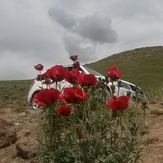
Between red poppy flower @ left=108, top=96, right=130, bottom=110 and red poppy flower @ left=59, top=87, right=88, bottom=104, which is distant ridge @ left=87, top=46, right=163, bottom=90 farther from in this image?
red poppy flower @ left=59, top=87, right=88, bottom=104

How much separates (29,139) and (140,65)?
176 feet

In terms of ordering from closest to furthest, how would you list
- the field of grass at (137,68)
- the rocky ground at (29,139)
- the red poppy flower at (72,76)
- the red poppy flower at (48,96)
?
the red poppy flower at (48,96) < the red poppy flower at (72,76) < the rocky ground at (29,139) < the field of grass at (137,68)

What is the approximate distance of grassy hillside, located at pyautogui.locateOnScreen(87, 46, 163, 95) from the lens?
48872 millimetres

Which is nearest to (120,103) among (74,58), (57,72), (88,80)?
(88,80)

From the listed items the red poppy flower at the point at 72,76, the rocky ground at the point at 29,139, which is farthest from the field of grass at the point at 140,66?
the red poppy flower at the point at 72,76

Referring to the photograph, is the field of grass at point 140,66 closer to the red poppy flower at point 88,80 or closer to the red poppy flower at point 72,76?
the red poppy flower at point 72,76

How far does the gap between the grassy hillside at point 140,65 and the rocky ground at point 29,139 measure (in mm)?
34489

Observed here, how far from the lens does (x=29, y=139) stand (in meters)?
7.12

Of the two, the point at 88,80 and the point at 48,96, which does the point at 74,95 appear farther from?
the point at 88,80

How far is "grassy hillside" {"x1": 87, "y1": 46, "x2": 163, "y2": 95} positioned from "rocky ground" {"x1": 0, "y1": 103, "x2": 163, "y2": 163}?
3449cm

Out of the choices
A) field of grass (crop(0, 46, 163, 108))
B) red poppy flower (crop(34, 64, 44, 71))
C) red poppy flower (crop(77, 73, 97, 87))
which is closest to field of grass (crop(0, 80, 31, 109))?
field of grass (crop(0, 46, 163, 108))

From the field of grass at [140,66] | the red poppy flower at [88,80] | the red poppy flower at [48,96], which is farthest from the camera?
the field of grass at [140,66]

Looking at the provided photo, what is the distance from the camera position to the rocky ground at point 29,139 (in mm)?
6281

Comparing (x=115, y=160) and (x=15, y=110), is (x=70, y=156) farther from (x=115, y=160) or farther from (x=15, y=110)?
(x=15, y=110)
